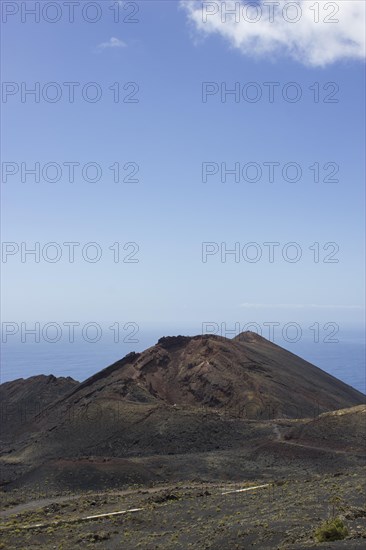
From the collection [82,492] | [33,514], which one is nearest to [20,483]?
[82,492]

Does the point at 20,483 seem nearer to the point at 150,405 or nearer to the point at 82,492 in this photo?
the point at 82,492

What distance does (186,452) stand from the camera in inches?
1741

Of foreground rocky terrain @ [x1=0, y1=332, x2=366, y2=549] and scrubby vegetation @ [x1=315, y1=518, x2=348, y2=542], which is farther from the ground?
scrubby vegetation @ [x1=315, y1=518, x2=348, y2=542]

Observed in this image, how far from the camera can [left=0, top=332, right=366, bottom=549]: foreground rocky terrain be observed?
24.6 meters

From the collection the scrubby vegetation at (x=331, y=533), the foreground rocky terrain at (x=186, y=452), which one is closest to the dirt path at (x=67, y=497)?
the foreground rocky terrain at (x=186, y=452)

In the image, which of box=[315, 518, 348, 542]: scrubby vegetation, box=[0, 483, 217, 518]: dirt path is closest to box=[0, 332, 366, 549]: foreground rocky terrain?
box=[0, 483, 217, 518]: dirt path

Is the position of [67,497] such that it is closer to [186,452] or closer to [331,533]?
[186,452]

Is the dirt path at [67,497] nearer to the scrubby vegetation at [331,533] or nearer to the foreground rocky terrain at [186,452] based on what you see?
the foreground rocky terrain at [186,452]

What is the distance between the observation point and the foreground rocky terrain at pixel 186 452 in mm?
24578

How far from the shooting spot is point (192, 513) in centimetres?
2700

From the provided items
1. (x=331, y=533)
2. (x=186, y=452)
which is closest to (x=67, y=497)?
(x=186, y=452)

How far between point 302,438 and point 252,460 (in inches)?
170

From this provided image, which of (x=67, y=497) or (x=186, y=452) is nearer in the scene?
(x=67, y=497)

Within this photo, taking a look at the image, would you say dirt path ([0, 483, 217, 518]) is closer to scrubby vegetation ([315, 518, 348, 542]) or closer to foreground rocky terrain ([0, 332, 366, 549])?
foreground rocky terrain ([0, 332, 366, 549])
